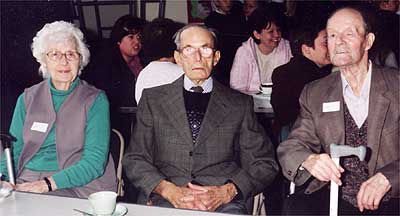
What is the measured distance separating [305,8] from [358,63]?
1.89 m

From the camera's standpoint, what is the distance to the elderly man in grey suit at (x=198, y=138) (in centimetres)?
182

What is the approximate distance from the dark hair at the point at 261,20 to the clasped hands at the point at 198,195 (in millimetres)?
1466

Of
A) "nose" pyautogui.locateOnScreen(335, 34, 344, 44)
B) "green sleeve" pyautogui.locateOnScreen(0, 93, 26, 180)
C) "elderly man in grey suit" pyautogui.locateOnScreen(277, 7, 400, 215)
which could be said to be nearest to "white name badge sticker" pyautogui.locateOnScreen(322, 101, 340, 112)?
"elderly man in grey suit" pyautogui.locateOnScreen(277, 7, 400, 215)

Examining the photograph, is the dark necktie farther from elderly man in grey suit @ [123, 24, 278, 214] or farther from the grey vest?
the grey vest

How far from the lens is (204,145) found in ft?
6.05

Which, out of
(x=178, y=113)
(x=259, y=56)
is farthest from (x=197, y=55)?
(x=259, y=56)

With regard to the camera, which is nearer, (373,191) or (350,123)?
(373,191)

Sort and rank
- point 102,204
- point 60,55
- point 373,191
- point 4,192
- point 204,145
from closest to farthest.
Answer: point 102,204 < point 4,192 < point 373,191 < point 204,145 < point 60,55

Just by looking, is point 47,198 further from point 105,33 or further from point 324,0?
point 324,0

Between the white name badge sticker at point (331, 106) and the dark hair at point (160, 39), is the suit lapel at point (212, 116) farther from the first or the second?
the dark hair at point (160, 39)

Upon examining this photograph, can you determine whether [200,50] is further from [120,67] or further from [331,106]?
[120,67]

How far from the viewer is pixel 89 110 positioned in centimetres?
191

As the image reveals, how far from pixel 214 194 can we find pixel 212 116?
293mm

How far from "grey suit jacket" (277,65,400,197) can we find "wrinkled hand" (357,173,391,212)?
0.14 feet
